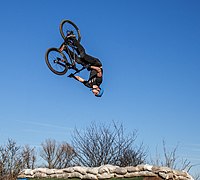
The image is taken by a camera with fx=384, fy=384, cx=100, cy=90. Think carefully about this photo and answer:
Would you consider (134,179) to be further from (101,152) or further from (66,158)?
(66,158)

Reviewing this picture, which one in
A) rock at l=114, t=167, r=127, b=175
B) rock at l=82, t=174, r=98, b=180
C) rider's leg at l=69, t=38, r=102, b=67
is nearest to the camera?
rider's leg at l=69, t=38, r=102, b=67

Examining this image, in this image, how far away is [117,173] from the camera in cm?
989

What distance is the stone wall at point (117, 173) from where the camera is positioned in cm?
939

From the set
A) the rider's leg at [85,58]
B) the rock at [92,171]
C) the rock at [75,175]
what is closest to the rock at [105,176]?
the rock at [92,171]

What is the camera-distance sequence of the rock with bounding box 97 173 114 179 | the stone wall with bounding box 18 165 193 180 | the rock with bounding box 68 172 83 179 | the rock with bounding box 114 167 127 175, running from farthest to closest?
the rock with bounding box 68 172 83 179, the rock with bounding box 97 173 114 179, the rock with bounding box 114 167 127 175, the stone wall with bounding box 18 165 193 180

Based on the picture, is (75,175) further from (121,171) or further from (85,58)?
(85,58)

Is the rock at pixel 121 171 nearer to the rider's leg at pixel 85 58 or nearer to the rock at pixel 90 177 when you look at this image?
the rock at pixel 90 177

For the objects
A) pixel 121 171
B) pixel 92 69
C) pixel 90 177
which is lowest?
pixel 90 177

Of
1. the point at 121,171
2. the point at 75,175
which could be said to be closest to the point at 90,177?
the point at 75,175

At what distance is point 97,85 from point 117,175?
3792 mm

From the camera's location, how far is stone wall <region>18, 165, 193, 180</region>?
9391 millimetres

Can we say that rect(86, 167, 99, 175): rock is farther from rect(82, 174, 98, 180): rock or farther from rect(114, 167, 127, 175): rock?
rect(114, 167, 127, 175): rock

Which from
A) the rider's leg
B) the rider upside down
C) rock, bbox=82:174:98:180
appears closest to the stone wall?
rock, bbox=82:174:98:180

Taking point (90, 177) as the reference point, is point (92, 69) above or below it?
above
